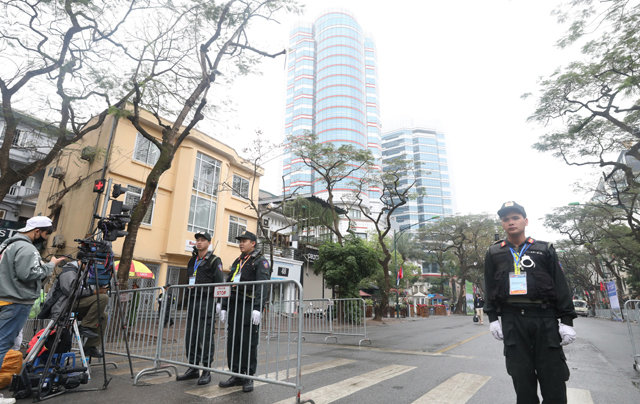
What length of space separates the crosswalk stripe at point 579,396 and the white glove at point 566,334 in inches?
73.9

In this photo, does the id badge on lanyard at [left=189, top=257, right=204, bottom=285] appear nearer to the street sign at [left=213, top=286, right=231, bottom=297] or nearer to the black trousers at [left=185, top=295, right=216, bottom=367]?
the black trousers at [left=185, top=295, right=216, bottom=367]

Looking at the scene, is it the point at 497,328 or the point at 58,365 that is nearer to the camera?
the point at 497,328

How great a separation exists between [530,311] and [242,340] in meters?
3.15

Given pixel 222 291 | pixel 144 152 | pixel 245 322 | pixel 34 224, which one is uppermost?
pixel 144 152

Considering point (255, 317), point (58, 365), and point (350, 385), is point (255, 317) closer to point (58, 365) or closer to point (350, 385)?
point (350, 385)

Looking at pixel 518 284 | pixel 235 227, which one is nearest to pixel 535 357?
pixel 518 284

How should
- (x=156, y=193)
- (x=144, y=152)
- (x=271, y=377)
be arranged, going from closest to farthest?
(x=271, y=377) < (x=144, y=152) < (x=156, y=193)

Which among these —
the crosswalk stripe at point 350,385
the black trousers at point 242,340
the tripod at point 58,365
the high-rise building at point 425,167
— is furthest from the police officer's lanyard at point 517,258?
the high-rise building at point 425,167

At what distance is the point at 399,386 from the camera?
4.46 m

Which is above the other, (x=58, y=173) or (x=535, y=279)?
(x=58, y=173)

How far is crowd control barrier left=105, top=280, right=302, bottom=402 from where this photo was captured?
4188mm

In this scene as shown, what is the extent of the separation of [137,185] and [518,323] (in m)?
18.4

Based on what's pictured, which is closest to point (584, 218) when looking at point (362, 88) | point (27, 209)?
point (27, 209)

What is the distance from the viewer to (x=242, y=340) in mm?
4230
